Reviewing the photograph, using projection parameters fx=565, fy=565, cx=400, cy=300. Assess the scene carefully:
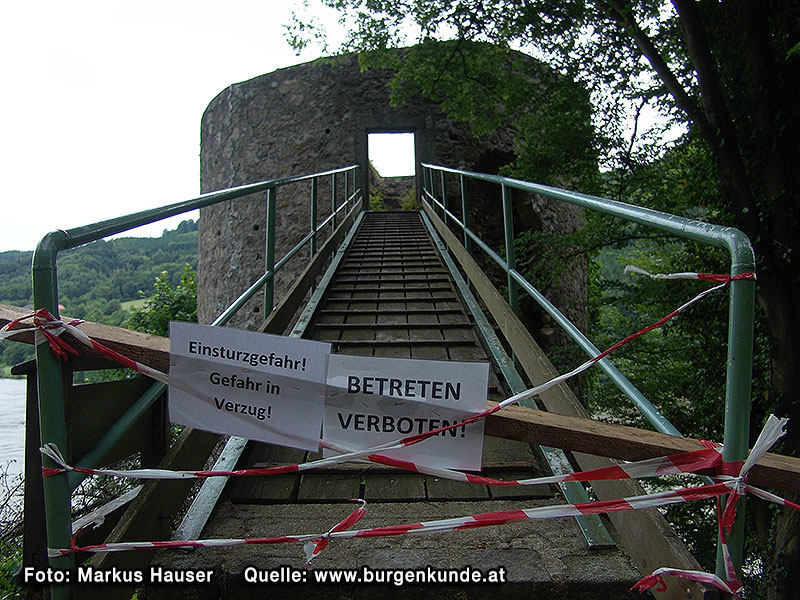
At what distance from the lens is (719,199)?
3.80m

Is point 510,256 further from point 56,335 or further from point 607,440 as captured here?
point 56,335

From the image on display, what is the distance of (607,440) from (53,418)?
1010 millimetres

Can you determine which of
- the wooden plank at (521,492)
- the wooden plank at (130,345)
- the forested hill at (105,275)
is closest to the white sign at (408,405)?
the wooden plank at (130,345)

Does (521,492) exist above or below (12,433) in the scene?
Answer: above

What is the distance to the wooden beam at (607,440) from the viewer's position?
3.06 ft

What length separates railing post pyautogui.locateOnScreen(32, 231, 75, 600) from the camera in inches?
40.5

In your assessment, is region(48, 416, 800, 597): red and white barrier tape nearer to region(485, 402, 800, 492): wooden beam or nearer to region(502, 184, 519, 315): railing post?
region(485, 402, 800, 492): wooden beam

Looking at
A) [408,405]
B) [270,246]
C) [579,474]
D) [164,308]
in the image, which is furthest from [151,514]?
[164,308]

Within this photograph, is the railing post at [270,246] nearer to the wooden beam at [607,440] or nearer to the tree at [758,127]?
the wooden beam at [607,440]

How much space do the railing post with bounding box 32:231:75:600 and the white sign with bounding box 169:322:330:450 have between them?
0.20 meters

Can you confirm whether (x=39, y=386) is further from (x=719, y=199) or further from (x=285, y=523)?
(x=719, y=199)

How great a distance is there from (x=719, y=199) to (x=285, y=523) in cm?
357

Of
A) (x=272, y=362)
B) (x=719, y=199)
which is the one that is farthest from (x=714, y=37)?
(x=272, y=362)

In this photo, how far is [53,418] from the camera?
41.0 inches
